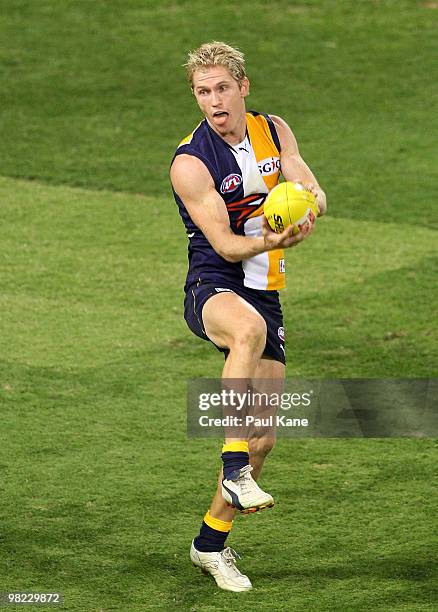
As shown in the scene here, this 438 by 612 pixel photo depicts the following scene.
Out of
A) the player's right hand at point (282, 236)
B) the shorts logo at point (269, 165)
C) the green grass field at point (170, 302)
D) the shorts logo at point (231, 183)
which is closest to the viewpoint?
the player's right hand at point (282, 236)

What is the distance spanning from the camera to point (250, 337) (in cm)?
617

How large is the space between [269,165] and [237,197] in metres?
0.26

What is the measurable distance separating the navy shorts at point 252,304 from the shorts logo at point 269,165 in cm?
60

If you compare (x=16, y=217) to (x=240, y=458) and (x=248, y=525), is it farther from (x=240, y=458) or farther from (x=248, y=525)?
(x=240, y=458)

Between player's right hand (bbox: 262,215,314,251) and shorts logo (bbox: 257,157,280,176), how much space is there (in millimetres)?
541

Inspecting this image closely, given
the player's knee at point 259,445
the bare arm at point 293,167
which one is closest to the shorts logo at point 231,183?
the bare arm at point 293,167

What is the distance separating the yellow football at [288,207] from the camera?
6.11 metres

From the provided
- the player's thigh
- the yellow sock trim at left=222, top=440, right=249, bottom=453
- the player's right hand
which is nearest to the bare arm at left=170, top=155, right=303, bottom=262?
the player's right hand

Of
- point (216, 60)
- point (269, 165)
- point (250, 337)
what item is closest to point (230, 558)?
point (250, 337)

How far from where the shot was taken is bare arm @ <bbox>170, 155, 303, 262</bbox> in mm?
6246

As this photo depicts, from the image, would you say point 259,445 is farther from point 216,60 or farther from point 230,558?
point 216,60

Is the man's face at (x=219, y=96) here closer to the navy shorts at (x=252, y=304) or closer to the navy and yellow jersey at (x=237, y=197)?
the navy and yellow jersey at (x=237, y=197)

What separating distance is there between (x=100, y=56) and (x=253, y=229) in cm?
1155

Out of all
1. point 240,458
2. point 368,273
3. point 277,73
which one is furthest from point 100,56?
point 240,458
